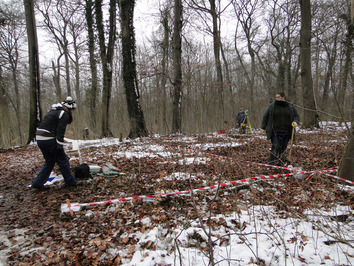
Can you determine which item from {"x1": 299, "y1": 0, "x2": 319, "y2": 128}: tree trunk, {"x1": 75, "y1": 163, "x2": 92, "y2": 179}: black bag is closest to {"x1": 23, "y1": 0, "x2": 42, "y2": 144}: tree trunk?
{"x1": 75, "y1": 163, "x2": 92, "y2": 179}: black bag

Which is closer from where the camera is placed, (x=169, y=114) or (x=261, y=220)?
(x=261, y=220)

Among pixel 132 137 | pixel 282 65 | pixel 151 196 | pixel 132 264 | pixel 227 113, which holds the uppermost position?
pixel 282 65

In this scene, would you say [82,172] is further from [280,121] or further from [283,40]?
[283,40]

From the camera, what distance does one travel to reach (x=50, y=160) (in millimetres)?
4246

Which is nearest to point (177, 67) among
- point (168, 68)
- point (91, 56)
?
point (168, 68)

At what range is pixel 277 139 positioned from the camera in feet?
17.1

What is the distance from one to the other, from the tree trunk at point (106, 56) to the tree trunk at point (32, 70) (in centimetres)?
346

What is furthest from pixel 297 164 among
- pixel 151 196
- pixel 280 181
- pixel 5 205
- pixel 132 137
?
pixel 132 137

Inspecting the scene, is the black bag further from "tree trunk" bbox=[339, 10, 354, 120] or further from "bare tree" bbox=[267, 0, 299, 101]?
"bare tree" bbox=[267, 0, 299, 101]

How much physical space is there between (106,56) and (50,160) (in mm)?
10565

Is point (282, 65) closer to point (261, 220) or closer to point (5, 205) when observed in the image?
point (261, 220)

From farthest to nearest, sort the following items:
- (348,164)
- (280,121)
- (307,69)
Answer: (307,69) → (280,121) → (348,164)

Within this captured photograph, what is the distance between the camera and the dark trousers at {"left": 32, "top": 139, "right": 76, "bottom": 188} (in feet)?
13.6

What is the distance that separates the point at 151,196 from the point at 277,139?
3.44 m
